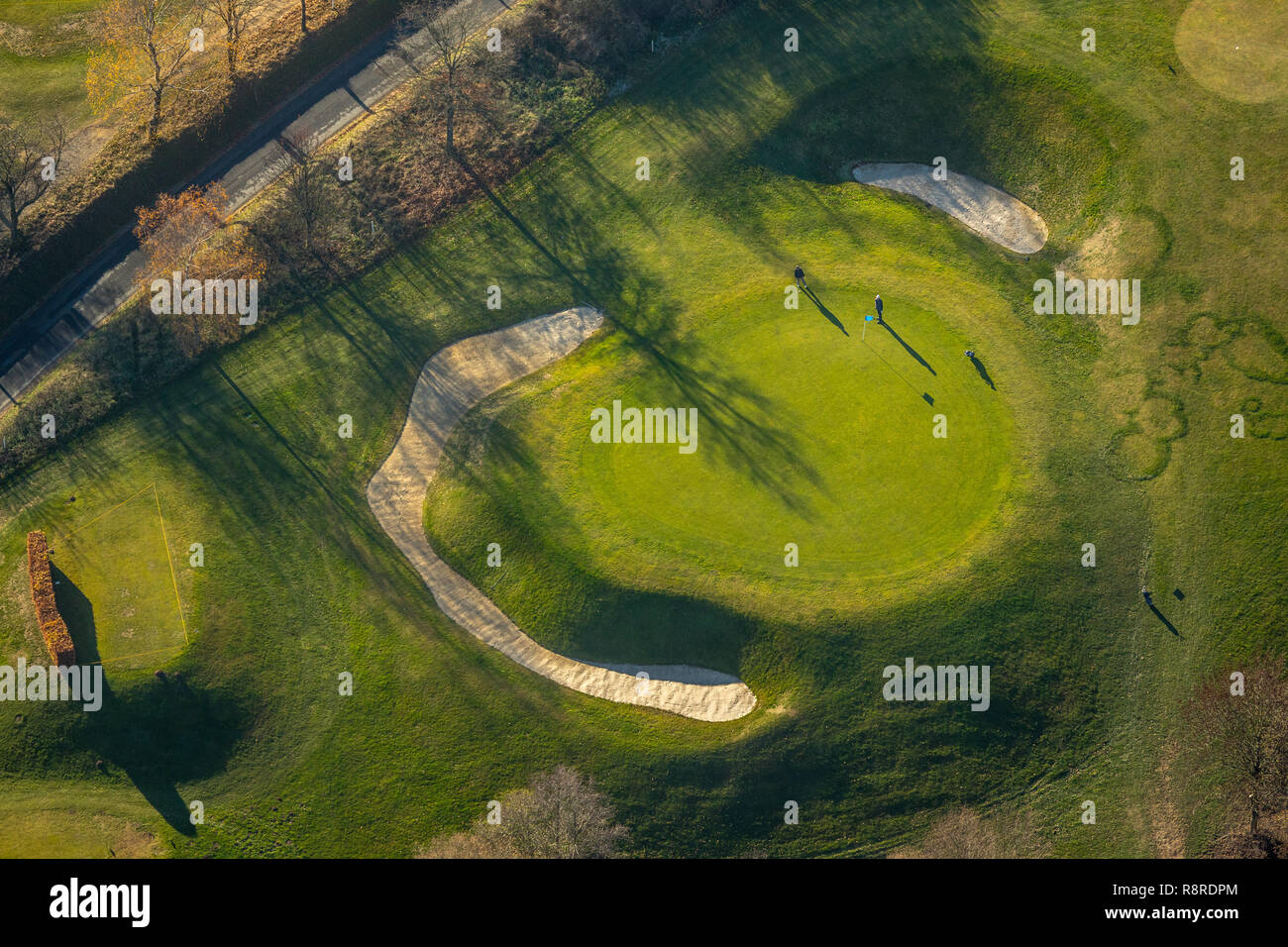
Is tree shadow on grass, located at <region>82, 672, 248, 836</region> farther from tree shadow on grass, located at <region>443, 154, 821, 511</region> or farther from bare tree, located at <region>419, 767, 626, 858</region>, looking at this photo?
tree shadow on grass, located at <region>443, 154, 821, 511</region>

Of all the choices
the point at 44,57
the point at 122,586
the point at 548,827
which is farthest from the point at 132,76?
the point at 548,827

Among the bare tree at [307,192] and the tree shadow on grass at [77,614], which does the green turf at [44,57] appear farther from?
the tree shadow on grass at [77,614]

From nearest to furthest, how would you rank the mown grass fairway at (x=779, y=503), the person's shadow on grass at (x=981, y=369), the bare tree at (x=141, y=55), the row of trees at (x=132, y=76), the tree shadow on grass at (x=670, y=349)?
the mown grass fairway at (x=779, y=503), the tree shadow on grass at (x=670, y=349), the person's shadow on grass at (x=981, y=369), the row of trees at (x=132, y=76), the bare tree at (x=141, y=55)

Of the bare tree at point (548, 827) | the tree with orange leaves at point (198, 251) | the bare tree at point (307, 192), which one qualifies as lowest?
the bare tree at point (548, 827)

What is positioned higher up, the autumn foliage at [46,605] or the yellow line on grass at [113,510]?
the yellow line on grass at [113,510]

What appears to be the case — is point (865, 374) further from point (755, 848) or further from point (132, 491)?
point (132, 491)

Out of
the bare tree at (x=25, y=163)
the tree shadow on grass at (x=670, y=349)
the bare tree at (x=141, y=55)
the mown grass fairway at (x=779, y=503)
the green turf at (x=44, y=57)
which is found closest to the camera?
the mown grass fairway at (x=779, y=503)

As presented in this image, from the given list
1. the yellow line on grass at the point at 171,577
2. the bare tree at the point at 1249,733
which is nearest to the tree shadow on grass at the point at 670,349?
the bare tree at the point at 1249,733
